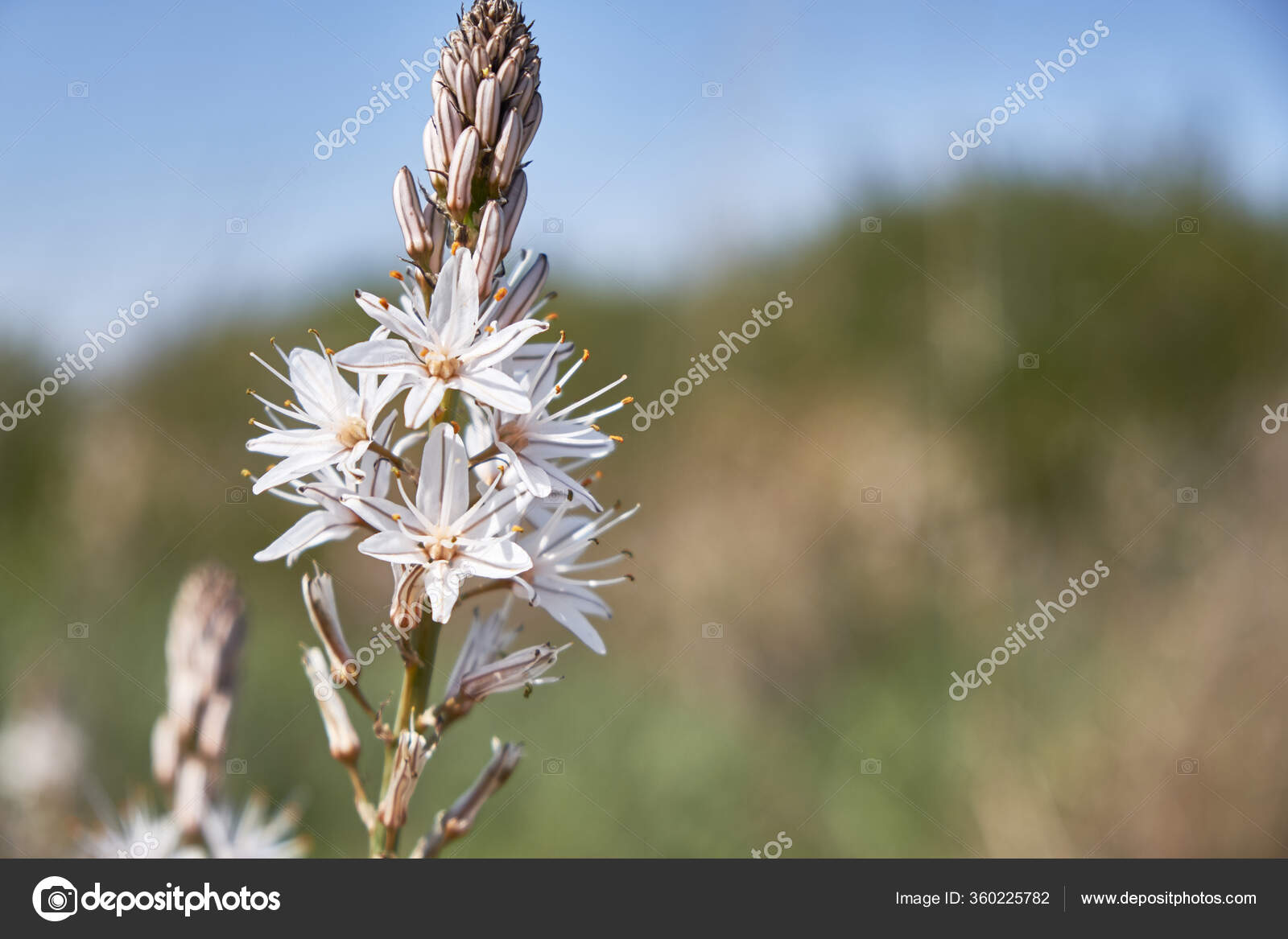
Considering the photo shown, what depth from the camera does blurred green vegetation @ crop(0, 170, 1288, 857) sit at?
18.0 ft

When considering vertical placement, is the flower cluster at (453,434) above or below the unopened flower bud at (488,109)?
below

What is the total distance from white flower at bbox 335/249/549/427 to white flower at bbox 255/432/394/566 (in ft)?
0.37

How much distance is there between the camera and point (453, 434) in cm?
161

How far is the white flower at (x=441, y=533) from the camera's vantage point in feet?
5.22

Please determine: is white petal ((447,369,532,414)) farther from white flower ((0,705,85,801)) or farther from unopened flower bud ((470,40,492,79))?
white flower ((0,705,85,801))

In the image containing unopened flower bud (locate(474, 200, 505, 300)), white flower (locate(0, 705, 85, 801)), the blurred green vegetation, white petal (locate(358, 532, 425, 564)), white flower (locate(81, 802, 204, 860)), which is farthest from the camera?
the blurred green vegetation

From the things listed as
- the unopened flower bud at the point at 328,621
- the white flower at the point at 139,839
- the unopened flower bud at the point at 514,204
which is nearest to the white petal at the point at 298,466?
the unopened flower bud at the point at 328,621

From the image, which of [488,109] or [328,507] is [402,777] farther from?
[488,109]

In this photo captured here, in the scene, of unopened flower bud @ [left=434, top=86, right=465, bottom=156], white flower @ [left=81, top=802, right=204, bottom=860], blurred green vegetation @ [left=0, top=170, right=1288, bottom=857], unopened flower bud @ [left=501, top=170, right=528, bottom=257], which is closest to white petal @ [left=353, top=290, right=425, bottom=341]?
unopened flower bud @ [left=501, top=170, right=528, bottom=257]

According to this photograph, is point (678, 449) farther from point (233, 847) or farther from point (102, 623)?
point (233, 847)

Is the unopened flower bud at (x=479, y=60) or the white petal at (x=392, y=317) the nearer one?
the white petal at (x=392, y=317)

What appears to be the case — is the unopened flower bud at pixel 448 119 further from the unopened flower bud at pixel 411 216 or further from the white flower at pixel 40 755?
the white flower at pixel 40 755

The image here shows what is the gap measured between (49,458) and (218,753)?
7.65 metres
